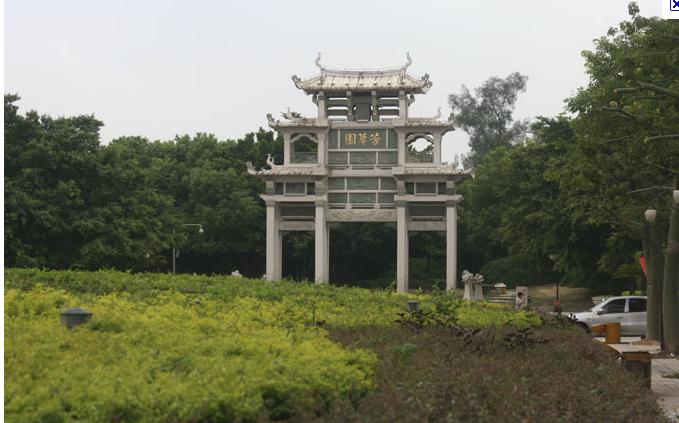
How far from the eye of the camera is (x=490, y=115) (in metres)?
68.2

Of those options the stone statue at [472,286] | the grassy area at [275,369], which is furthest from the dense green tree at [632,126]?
the stone statue at [472,286]

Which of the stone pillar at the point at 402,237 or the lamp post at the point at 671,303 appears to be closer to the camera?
the lamp post at the point at 671,303

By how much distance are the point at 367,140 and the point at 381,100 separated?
2320 mm

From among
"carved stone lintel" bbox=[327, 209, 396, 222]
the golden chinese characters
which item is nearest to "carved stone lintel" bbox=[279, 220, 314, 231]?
"carved stone lintel" bbox=[327, 209, 396, 222]

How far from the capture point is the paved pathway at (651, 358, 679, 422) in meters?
12.6

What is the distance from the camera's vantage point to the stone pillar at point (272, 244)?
42250 mm

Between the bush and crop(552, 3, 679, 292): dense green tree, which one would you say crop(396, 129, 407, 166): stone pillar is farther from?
the bush

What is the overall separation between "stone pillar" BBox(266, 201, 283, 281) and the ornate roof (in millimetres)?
5521

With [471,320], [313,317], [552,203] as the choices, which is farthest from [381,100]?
[313,317]

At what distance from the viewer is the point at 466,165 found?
219ft

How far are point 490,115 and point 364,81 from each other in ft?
84.7

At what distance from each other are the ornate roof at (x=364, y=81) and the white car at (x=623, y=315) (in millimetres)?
16848

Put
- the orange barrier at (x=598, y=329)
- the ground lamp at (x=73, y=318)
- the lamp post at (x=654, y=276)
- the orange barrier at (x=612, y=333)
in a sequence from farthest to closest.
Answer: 1. the orange barrier at (x=598, y=329)
2. the orange barrier at (x=612, y=333)
3. the lamp post at (x=654, y=276)
4. the ground lamp at (x=73, y=318)

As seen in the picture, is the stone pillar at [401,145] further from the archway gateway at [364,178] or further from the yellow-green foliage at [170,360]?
the yellow-green foliage at [170,360]
